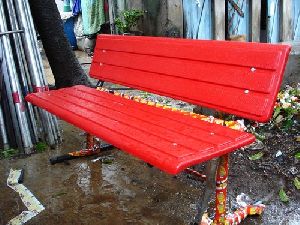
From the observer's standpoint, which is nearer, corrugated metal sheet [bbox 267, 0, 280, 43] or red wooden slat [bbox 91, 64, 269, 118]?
red wooden slat [bbox 91, 64, 269, 118]

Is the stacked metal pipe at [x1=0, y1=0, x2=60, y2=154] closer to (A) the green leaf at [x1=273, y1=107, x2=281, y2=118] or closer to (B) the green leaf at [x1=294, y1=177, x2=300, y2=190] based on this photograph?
(A) the green leaf at [x1=273, y1=107, x2=281, y2=118]

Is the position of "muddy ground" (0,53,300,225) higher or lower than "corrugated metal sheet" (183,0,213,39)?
lower

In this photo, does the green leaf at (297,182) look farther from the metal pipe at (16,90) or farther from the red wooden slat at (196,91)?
the metal pipe at (16,90)

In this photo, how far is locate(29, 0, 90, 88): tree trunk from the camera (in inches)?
204

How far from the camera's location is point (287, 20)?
25.3ft

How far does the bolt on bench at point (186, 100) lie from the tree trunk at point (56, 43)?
188cm

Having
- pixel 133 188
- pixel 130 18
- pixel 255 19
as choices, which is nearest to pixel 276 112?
pixel 133 188

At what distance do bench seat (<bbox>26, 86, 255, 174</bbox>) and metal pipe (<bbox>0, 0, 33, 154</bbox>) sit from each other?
62cm

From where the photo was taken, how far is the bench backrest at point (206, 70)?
7.77ft

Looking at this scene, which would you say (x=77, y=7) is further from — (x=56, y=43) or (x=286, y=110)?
(x=286, y=110)

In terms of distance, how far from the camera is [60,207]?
3041 millimetres

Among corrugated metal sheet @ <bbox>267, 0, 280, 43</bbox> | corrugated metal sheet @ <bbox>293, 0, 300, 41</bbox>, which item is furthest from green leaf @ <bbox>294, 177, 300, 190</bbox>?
corrugated metal sheet @ <bbox>293, 0, 300, 41</bbox>

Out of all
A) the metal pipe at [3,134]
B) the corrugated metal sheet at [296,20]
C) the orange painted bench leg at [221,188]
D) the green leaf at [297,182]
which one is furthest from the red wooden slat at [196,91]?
the corrugated metal sheet at [296,20]

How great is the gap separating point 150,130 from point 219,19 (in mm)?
5080
